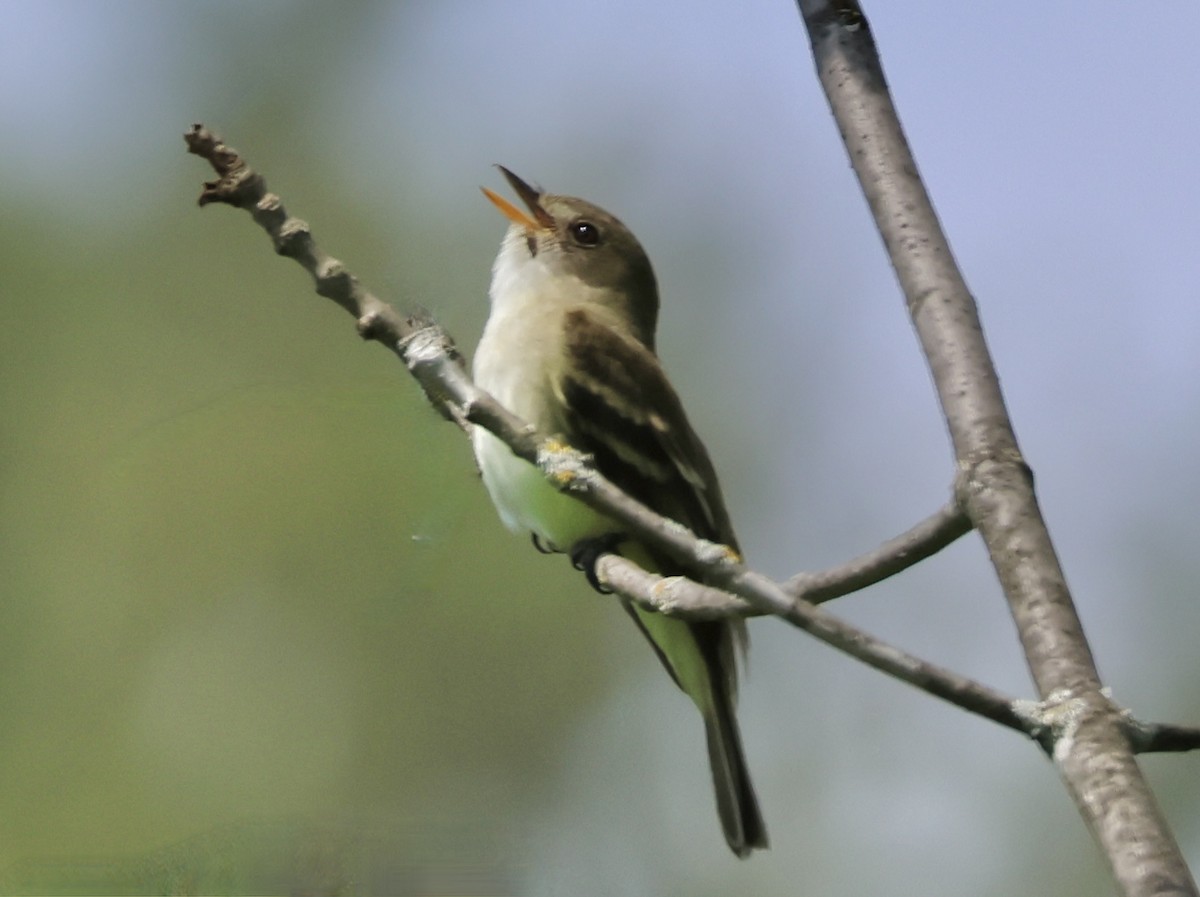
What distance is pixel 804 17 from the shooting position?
236 cm

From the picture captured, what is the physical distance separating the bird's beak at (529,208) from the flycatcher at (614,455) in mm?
130

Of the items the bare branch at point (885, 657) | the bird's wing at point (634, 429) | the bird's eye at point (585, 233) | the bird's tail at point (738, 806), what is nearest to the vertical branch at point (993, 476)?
the bare branch at point (885, 657)

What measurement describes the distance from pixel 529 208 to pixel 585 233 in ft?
0.69

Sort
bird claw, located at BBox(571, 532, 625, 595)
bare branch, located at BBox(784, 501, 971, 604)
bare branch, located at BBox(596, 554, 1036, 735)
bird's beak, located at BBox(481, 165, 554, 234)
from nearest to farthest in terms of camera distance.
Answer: bare branch, located at BBox(596, 554, 1036, 735) → bare branch, located at BBox(784, 501, 971, 604) → bird claw, located at BBox(571, 532, 625, 595) → bird's beak, located at BBox(481, 165, 554, 234)

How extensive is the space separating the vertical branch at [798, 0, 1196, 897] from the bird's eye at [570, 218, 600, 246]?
286 centimetres

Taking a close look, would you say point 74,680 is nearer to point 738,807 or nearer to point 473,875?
point 738,807

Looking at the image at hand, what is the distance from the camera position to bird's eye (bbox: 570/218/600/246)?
521 cm

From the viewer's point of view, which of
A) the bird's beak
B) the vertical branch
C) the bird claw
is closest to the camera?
the vertical branch

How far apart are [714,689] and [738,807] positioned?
35 cm

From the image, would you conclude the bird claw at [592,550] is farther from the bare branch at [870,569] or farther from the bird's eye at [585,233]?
the bare branch at [870,569]

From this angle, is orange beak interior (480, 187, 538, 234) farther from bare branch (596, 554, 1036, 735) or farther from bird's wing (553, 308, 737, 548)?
bare branch (596, 554, 1036, 735)

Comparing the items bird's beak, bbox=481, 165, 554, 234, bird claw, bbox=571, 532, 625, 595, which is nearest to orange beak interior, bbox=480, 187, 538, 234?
bird's beak, bbox=481, 165, 554, 234

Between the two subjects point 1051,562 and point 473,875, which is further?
point 473,875

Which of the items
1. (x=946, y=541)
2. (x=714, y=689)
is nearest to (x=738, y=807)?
(x=714, y=689)
